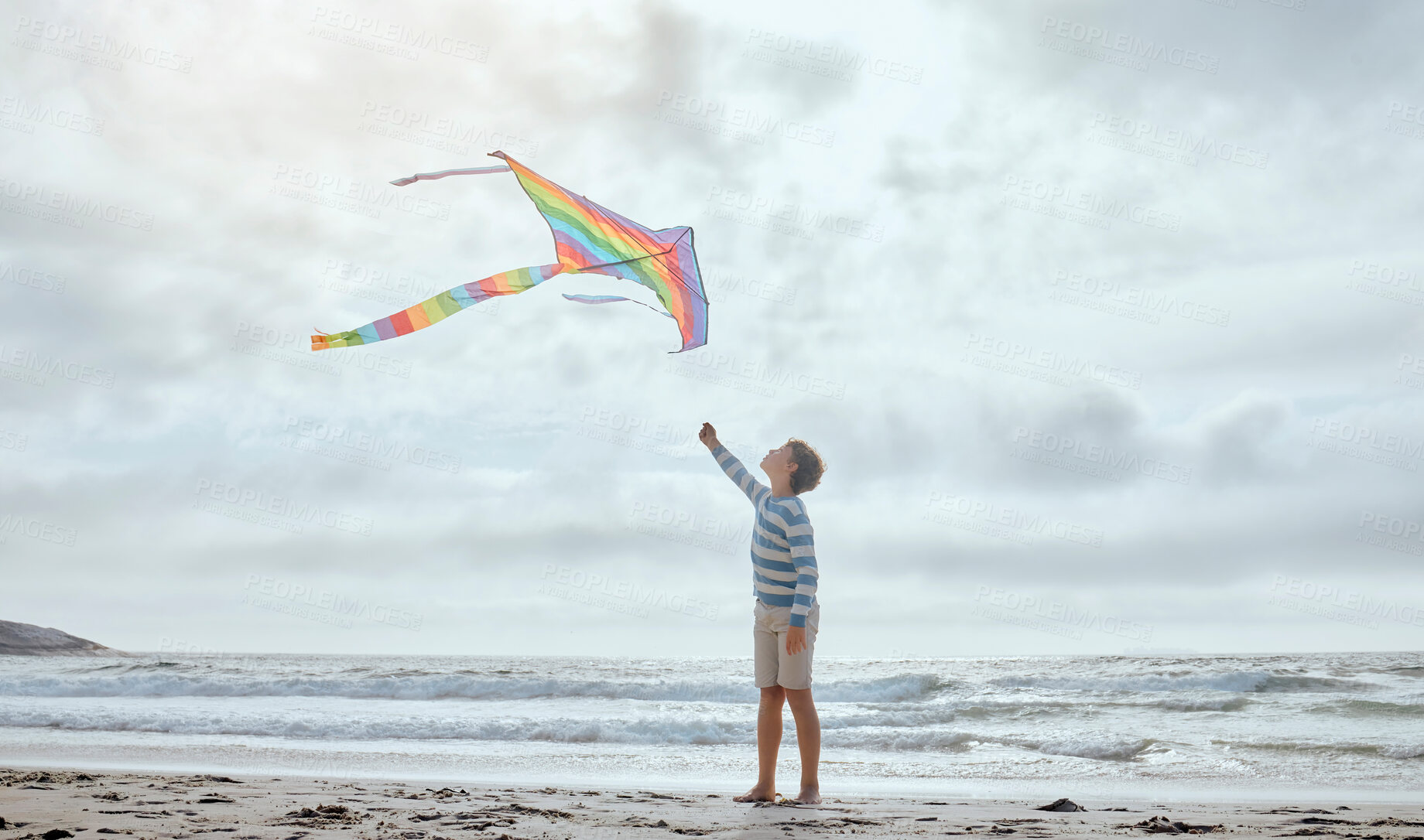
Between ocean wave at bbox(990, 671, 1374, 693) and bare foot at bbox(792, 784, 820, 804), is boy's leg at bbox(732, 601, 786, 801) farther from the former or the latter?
ocean wave at bbox(990, 671, 1374, 693)

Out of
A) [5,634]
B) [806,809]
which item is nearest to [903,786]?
[806,809]

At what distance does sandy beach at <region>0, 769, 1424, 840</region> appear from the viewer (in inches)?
Answer: 127

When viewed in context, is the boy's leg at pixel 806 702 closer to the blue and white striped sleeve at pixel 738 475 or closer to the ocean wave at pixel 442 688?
the blue and white striped sleeve at pixel 738 475

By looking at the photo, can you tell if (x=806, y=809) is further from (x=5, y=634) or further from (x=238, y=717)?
(x=5, y=634)

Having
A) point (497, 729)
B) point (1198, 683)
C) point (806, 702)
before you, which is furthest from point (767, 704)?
point (1198, 683)

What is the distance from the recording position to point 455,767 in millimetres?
6359

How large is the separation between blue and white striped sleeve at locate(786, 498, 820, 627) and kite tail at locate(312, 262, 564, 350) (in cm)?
158

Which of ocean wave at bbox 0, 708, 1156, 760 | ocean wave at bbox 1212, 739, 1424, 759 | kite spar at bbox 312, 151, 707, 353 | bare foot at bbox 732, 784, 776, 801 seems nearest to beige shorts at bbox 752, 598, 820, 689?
bare foot at bbox 732, 784, 776, 801

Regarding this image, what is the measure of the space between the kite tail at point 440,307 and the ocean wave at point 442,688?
997cm

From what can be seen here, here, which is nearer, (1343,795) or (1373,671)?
(1343,795)

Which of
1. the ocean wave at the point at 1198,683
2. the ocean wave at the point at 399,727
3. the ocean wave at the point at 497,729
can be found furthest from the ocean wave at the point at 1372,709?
the ocean wave at the point at 399,727

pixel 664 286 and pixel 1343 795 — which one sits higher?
pixel 664 286

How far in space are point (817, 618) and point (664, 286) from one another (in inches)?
70.9

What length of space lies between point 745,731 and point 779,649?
5305 mm
